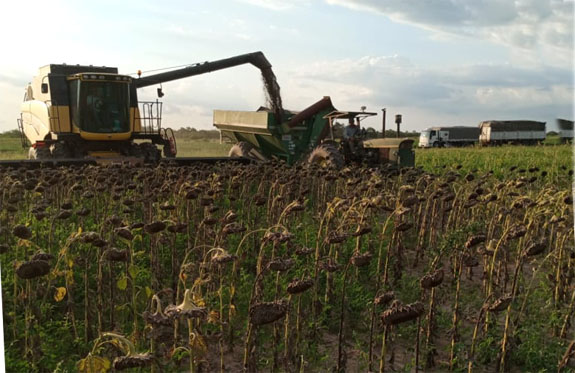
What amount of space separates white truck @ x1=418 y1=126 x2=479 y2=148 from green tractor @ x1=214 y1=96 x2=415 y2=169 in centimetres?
2854

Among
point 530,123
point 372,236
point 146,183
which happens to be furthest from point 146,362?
point 530,123

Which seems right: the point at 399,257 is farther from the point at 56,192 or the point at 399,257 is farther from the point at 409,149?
the point at 409,149

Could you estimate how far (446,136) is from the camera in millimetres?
41656

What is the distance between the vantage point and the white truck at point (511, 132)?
42.5 meters

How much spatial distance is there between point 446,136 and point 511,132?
5230mm

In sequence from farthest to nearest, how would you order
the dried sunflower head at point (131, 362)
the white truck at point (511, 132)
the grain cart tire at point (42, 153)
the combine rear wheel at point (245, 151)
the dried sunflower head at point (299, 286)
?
the white truck at point (511, 132), the combine rear wheel at point (245, 151), the grain cart tire at point (42, 153), the dried sunflower head at point (299, 286), the dried sunflower head at point (131, 362)

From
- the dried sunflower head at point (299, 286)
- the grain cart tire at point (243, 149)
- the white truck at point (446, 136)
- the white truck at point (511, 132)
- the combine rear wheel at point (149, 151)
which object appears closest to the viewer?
the dried sunflower head at point (299, 286)

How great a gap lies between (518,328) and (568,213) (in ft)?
5.13

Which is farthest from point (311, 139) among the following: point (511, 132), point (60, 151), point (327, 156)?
point (511, 132)

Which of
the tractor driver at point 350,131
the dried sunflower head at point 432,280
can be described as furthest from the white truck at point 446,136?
the dried sunflower head at point 432,280

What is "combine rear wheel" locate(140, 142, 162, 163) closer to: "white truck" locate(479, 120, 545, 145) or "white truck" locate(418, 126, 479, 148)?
"white truck" locate(418, 126, 479, 148)

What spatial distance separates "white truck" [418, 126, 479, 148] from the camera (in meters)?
41.3

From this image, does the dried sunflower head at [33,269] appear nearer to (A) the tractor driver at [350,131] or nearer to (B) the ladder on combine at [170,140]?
(A) the tractor driver at [350,131]

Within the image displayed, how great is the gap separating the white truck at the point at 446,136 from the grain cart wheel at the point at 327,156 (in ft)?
103
